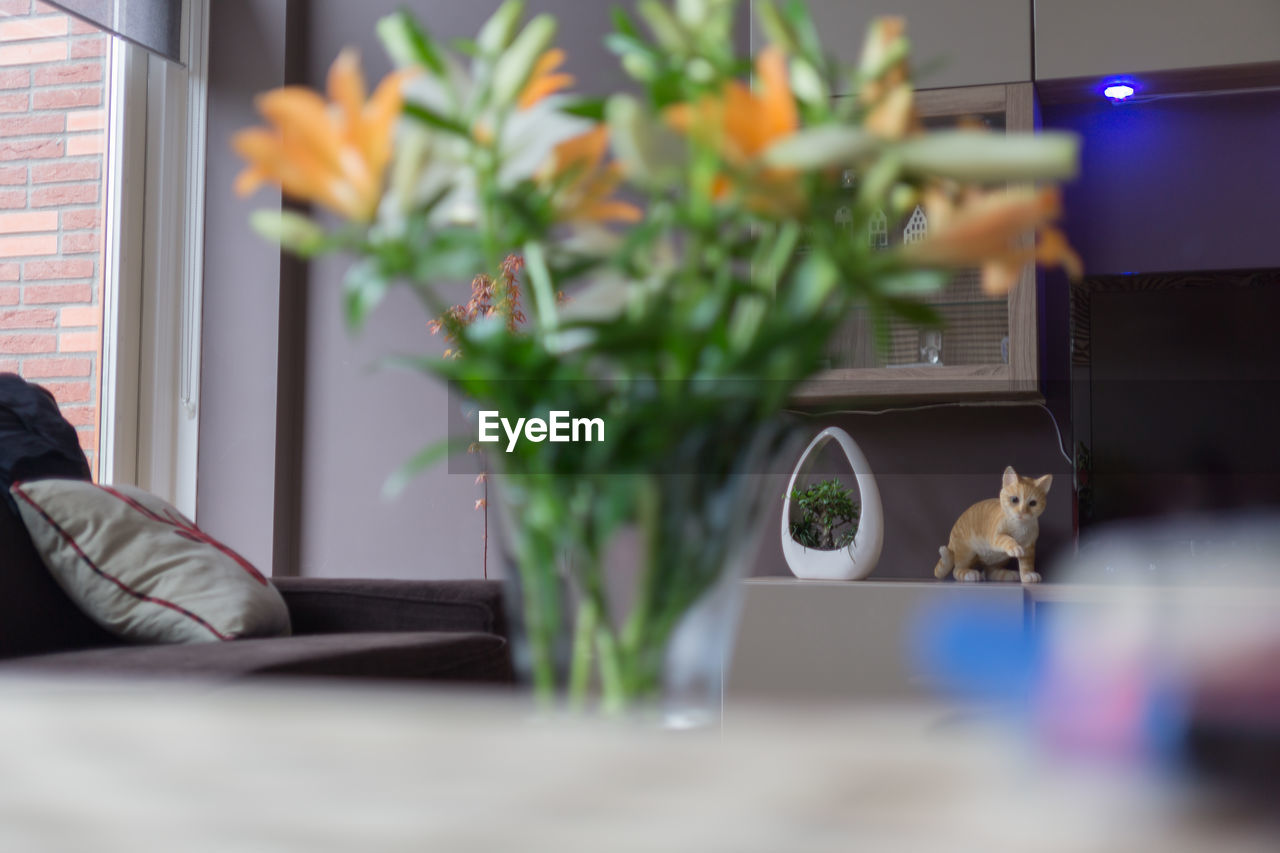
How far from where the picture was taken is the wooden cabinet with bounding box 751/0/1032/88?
9.96 ft

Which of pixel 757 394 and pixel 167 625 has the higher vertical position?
pixel 757 394

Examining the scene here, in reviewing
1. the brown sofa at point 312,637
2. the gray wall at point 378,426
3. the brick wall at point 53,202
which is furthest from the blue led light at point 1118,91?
the brick wall at point 53,202

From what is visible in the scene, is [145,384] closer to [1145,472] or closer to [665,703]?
[1145,472]

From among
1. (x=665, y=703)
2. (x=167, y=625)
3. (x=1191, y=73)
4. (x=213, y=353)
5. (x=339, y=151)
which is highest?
(x=1191, y=73)

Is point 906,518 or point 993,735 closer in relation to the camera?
point 993,735

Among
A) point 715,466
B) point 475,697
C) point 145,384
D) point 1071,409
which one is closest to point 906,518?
point 1071,409

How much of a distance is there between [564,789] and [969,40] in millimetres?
2938

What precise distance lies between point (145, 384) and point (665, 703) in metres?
3.52

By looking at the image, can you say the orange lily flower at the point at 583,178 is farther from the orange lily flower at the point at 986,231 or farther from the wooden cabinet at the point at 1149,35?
the wooden cabinet at the point at 1149,35

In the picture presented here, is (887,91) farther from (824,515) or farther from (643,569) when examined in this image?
(824,515)

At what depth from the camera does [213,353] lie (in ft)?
12.3

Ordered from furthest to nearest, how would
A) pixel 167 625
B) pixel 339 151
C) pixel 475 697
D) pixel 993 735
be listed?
1. pixel 167 625
2. pixel 475 697
3. pixel 993 735
4. pixel 339 151

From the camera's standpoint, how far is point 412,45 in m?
0.54

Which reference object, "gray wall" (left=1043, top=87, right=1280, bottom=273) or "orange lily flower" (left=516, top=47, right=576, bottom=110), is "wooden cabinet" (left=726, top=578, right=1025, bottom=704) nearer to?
"gray wall" (left=1043, top=87, right=1280, bottom=273)
